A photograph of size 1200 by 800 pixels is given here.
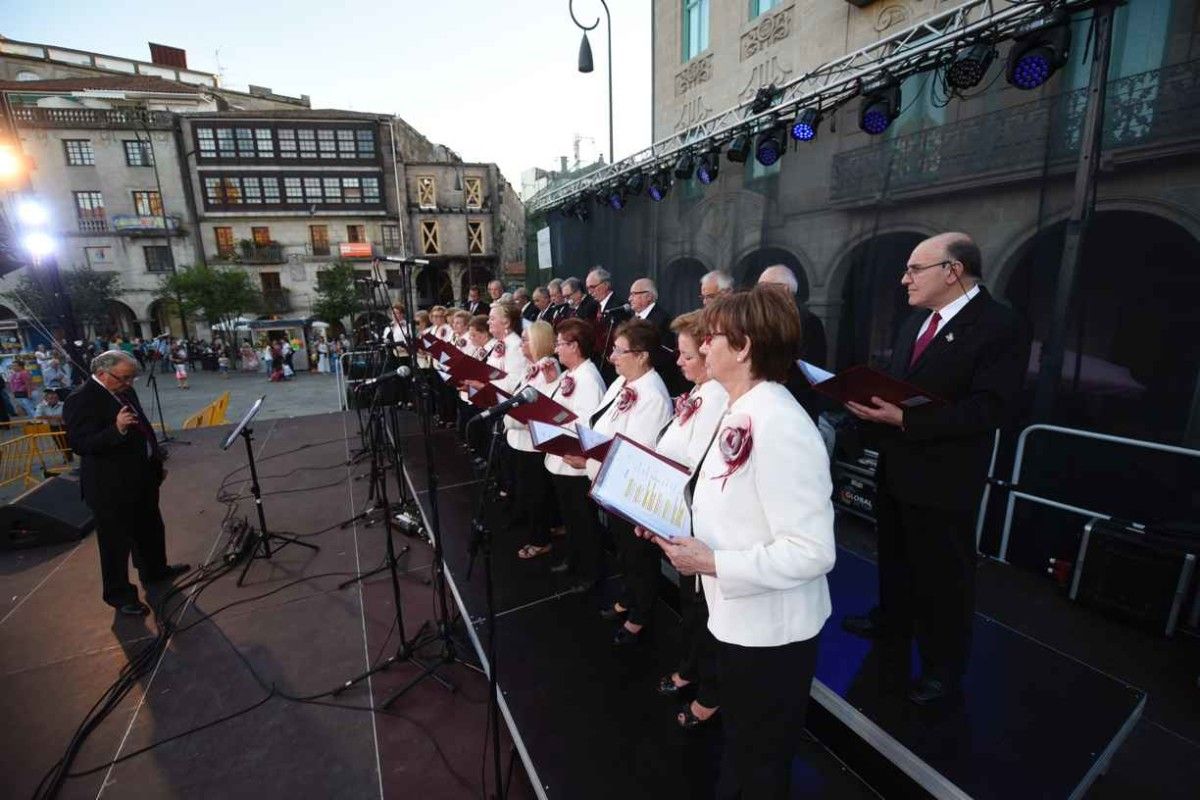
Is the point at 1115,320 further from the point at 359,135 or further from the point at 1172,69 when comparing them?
the point at 359,135

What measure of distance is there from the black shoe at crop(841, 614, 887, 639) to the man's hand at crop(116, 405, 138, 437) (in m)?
4.55

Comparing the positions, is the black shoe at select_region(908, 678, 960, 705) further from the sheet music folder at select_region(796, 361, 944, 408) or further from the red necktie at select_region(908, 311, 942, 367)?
the red necktie at select_region(908, 311, 942, 367)

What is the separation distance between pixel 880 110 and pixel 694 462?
435cm

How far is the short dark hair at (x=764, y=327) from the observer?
1.38m

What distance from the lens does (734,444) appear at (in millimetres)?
1343

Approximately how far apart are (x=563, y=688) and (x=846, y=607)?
5.25ft

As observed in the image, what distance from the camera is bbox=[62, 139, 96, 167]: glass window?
80.4 ft

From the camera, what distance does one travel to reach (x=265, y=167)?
1033 inches

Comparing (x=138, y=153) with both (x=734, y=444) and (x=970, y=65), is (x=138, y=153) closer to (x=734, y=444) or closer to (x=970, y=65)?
(x=970, y=65)

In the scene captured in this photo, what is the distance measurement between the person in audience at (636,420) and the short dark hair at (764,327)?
1150 mm

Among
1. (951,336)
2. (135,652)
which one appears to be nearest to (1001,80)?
(951,336)

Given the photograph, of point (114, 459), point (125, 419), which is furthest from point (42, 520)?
point (125, 419)

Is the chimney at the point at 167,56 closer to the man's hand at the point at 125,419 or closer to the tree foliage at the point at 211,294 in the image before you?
the tree foliage at the point at 211,294

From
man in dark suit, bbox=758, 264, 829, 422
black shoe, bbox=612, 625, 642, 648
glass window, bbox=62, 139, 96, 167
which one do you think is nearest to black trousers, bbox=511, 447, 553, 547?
black shoe, bbox=612, 625, 642, 648
